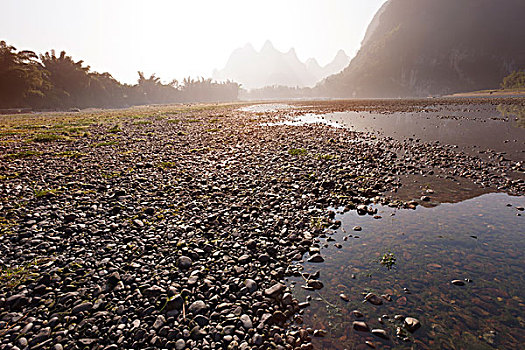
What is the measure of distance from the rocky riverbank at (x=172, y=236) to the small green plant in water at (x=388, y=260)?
171 cm

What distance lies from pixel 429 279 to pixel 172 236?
7.05 meters

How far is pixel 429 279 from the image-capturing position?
6.00 m

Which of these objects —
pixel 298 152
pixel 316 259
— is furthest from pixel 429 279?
pixel 298 152

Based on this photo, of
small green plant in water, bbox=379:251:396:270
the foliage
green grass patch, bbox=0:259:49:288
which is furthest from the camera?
the foliage

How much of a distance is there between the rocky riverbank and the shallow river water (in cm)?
63

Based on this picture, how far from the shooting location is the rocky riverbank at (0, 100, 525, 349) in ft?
15.2

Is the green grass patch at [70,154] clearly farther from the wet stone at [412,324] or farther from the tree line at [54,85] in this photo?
the tree line at [54,85]

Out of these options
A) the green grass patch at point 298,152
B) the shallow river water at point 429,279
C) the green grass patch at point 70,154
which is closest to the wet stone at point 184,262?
the shallow river water at point 429,279

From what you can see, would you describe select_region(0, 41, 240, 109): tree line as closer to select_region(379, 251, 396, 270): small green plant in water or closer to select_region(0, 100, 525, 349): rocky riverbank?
select_region(0, 100, 525, 349): rocky riverbank

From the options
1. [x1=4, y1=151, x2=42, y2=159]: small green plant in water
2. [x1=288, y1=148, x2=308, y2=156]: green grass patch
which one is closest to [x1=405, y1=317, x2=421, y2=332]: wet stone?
[x1=288, y1=148, x2=308, y2=156]: green grass patch

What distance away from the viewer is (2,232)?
7156 millimetres

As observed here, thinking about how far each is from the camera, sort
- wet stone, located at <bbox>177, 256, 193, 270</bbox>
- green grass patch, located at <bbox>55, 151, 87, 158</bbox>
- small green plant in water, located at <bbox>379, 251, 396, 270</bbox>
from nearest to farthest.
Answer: wet stone, located at <bbox>177, 256, 193, 270</bbox> → small green plant in water, located at <bbox>379, 251, 396, 270</bbox> → green grass patch, located at <bbox>55, 151, 87, 158</bbox>

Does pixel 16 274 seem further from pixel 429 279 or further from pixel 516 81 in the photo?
pixel 516 81

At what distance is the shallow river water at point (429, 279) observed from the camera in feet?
15.2
